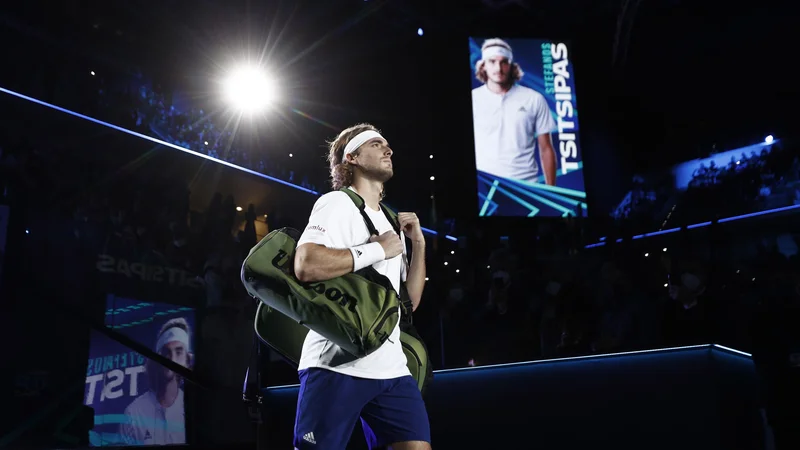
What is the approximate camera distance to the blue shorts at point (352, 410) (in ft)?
6.38

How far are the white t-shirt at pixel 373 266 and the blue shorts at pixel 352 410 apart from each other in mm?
26

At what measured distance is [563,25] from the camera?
14055mm

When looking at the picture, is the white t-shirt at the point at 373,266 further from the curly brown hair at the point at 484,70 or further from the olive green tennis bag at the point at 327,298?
the curly brown hair at the point at 484,70

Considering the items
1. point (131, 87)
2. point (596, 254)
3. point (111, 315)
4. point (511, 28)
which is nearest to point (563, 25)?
point (511, 28)

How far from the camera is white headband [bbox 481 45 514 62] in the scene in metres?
13.8

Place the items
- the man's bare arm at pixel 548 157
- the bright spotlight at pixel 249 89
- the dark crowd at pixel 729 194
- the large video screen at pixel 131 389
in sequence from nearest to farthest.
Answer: the large video screen at pixel 131 389, the dark crowd at pixel 729 194, the bright spotlight at pixel 249 89, the man's bare arm at pixel 548 157

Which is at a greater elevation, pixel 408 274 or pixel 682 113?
pixel 682 113

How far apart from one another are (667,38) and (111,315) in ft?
39.9

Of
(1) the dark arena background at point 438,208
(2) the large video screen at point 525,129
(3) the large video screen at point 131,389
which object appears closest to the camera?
(1) the dark arena background at point 438,208

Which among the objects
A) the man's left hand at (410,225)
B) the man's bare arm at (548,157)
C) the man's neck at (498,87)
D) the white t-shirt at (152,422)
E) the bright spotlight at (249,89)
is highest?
the man's neck at (498,87)

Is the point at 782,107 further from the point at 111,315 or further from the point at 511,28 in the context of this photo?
the point at 111,315

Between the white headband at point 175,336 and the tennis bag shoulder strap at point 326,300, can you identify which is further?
the white headband at point 175,336

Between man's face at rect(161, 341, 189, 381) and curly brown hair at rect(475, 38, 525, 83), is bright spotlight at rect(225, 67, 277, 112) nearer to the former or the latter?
curly brown hair at rect(475, 38, 525, 83)

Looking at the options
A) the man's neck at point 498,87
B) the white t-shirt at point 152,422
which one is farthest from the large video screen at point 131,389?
the man's neck at point 498,87
